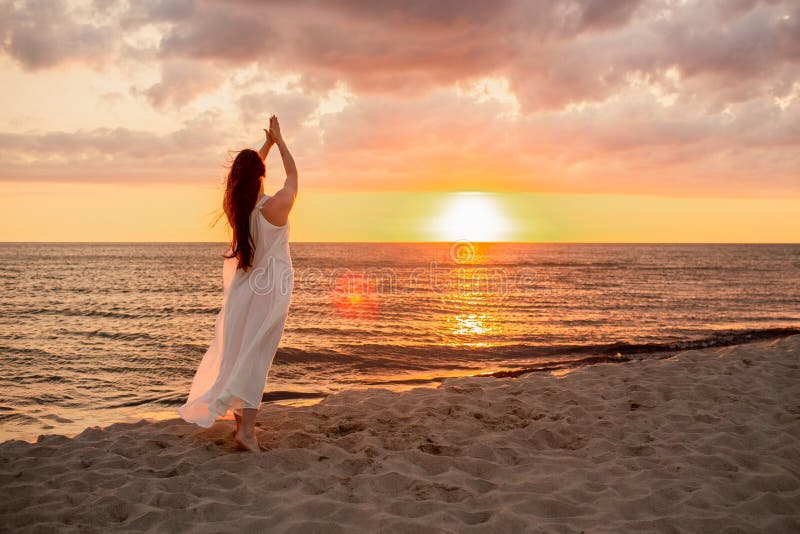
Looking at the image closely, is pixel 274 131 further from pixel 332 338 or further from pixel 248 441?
pixel 332 338

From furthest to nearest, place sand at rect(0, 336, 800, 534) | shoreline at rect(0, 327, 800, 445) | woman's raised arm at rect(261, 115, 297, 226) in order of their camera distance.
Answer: shoreline at rect(0, 327, 800, 445) → woman's raised arm at rect(261, 115, 297, 226) → sand at rect(0, 336, 800, 534)

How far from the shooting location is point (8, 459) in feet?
16.6

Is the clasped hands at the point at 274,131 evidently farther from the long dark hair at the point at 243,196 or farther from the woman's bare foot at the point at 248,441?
the woman's bare foot at the point at 248,441

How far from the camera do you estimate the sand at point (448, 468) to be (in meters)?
3.83

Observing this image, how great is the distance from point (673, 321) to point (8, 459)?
62.2 feet

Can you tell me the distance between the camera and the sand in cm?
383

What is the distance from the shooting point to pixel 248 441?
5.29m

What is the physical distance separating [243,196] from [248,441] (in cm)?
237

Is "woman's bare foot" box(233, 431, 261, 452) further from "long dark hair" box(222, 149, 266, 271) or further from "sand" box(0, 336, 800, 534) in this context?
"long dark hair" box(222, 149, 266, 271)

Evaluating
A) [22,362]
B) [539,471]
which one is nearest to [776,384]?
[539,471]

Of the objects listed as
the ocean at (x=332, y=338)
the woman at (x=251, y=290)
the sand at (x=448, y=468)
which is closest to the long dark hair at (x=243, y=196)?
the woman at (x=251, y=290)

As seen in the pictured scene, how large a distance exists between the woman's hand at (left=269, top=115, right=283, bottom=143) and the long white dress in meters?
0.59

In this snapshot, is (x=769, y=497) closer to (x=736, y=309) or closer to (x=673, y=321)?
(x=673, y=321)

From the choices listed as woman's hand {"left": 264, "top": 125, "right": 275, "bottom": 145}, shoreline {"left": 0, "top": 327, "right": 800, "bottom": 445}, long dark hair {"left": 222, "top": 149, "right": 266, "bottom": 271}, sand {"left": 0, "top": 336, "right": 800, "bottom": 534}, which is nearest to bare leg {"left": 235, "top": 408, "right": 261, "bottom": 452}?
sand {"left": 0, "top": 336, "right": 800, "bottom": 534}
